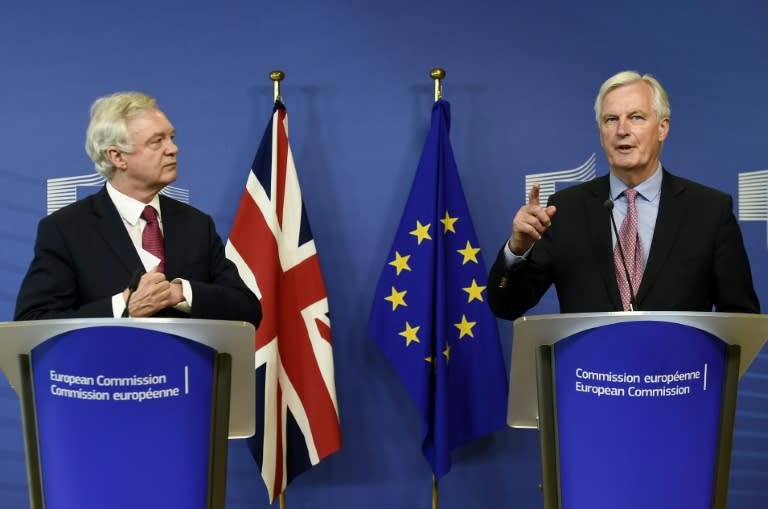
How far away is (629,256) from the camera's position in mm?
2477

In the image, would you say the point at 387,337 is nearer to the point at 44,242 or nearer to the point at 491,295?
the point at 491,295

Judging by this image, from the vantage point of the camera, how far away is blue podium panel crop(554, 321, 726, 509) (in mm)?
1726

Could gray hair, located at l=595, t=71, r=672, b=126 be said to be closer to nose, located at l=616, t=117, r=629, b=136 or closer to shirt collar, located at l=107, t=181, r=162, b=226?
nose, located at l=616, t=117, r=629, b=136

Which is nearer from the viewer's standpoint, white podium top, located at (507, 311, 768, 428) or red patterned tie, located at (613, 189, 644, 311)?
white podium top, located at (507, 311, 768, 428)

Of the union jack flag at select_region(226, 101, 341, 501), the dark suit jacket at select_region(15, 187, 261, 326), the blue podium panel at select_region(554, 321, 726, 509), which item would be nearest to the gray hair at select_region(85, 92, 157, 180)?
the dark suit jacket at select_region(15, 187, 261, 326)

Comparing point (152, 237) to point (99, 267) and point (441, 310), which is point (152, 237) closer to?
point (99, 267)

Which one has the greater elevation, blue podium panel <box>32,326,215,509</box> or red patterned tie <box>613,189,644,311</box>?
red patterned tie <box>613,189,644,311</box>

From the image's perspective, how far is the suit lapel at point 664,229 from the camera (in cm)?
241

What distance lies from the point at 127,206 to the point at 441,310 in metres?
1.38

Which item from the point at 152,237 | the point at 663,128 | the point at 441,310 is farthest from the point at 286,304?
the point at 663,128

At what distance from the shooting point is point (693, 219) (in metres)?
2.48

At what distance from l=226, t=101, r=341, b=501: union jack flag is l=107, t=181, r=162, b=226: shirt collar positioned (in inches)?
34.9

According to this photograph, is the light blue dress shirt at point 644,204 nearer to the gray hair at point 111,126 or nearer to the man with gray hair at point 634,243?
the man with gray hair at point 634,243

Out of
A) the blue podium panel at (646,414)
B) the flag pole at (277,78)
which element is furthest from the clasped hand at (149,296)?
the flag pole at (277,78)
